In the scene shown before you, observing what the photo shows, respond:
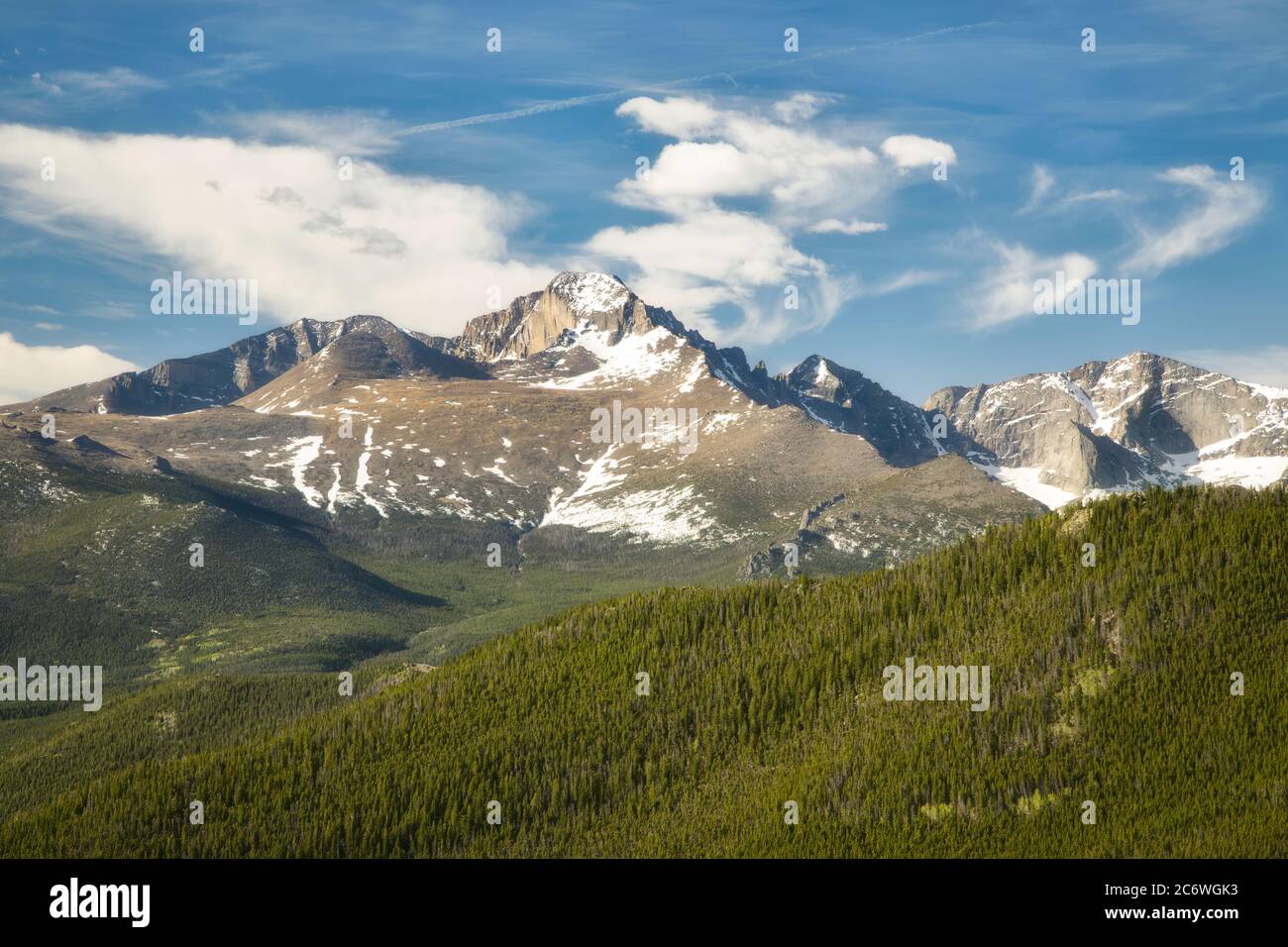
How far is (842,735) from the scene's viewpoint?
11200 centimetres

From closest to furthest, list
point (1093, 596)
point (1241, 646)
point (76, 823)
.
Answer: point (1241, 646) < point (1093, 596) < point (76, 823)

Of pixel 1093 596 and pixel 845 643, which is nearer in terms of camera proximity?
pixel 1093 596

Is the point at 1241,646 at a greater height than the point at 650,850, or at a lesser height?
greater

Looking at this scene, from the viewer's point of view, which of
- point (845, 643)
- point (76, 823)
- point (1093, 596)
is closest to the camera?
point (1093, 596)

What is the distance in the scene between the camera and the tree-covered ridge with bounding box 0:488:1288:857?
88938 millimetres

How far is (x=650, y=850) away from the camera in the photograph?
10312 cm

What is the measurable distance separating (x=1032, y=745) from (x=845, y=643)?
34250mm

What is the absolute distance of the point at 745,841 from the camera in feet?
318

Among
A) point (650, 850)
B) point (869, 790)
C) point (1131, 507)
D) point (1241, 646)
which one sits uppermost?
point (1131, 507)

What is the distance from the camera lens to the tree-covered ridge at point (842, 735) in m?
88.9
